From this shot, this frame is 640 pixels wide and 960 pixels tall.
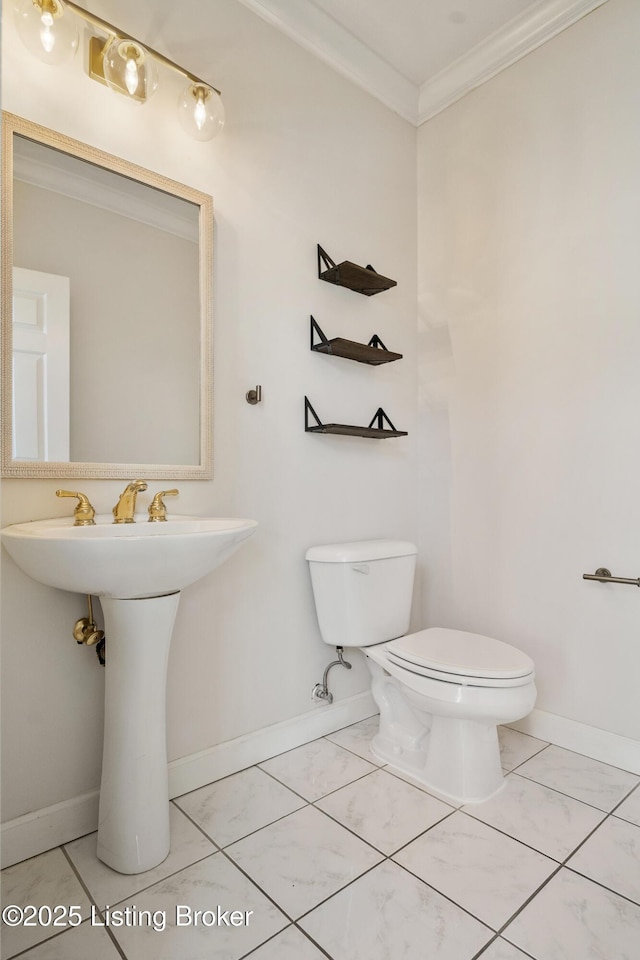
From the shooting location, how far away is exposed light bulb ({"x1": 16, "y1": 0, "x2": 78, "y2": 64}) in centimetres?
133

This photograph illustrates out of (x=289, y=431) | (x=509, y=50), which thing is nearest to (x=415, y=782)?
(x=289, y=431)

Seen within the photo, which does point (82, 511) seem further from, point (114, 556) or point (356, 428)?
point (356, 428)

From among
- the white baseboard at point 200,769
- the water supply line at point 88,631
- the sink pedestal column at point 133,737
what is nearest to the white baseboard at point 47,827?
the white baseboard at point 200,769

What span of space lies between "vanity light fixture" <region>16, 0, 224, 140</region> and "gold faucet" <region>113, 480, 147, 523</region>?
3.33 feet

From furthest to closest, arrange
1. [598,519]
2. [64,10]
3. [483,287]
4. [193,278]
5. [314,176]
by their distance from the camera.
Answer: [483,287] < [314,176] < [598,519] < [193,278] < [64,10]

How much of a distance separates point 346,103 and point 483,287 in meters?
0.86

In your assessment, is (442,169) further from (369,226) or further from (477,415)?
(477,415)

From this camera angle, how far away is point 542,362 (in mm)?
2059

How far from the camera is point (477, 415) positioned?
2.26 meters

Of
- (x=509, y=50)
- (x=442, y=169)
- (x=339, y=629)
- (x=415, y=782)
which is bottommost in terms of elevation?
(x=415, y=782)

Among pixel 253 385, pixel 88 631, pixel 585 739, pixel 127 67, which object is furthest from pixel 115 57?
pixel 585 739

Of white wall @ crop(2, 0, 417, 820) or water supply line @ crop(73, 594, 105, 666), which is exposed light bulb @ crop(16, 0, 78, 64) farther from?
water supply line @ crop(73, 594, 105, 666)

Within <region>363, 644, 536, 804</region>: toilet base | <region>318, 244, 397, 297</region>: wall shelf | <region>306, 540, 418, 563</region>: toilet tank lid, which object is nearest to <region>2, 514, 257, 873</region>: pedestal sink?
<region>306, 540, 418, 563</region>: toilet tank lid

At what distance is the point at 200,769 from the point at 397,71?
8.69ft
